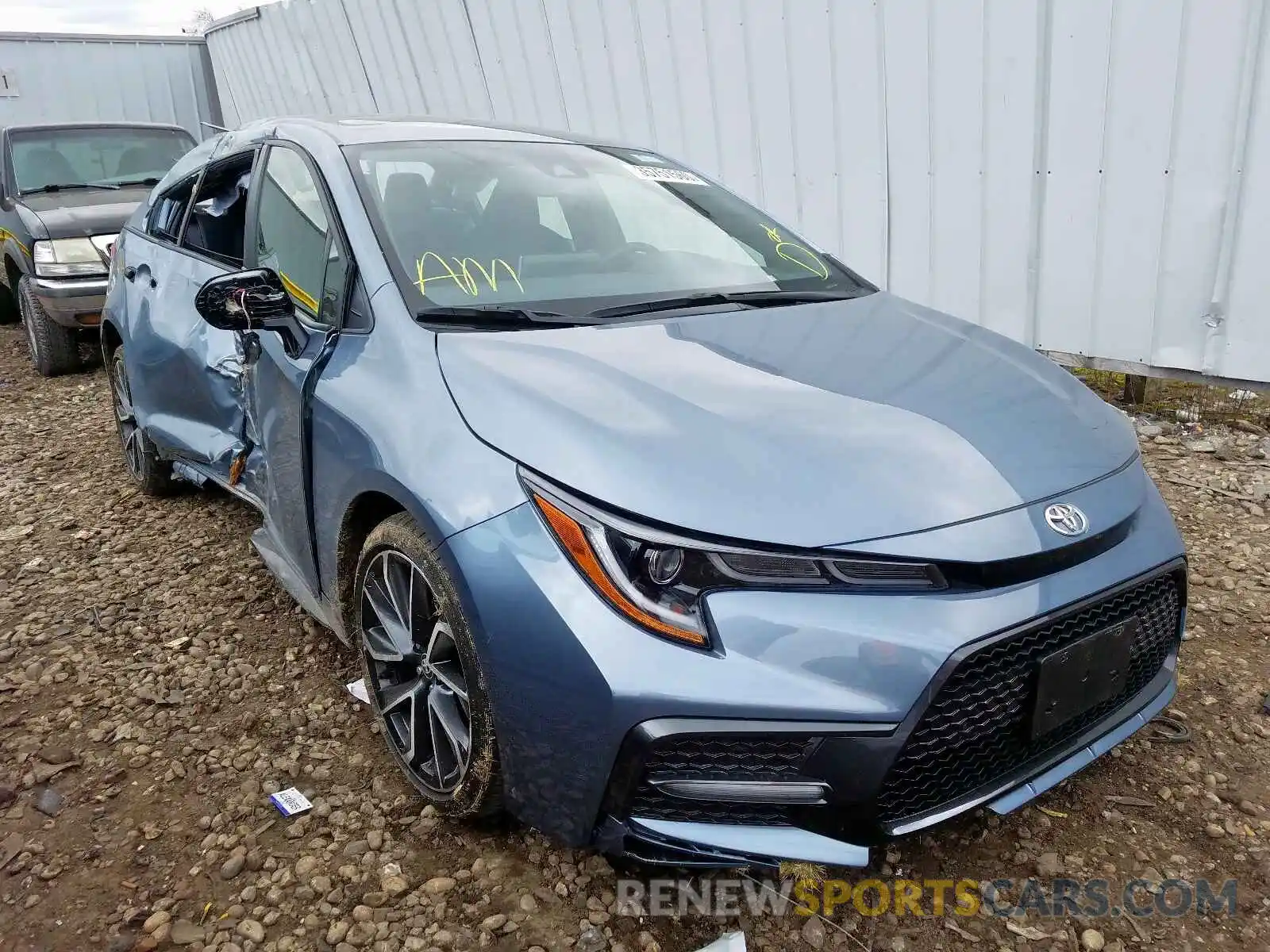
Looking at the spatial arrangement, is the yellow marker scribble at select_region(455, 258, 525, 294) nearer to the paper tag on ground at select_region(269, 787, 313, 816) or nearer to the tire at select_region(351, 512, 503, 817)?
the tire at select_region(351, 512, 503, 817)

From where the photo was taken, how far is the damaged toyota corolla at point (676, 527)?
1555mm

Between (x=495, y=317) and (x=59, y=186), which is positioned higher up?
(x=495, y=317)

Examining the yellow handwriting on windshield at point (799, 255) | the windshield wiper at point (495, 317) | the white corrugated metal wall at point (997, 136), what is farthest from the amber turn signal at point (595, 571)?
the white corrugated metal wall at point (997, 136)

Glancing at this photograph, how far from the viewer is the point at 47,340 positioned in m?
6.58

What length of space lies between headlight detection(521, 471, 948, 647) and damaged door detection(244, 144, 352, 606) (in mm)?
1079

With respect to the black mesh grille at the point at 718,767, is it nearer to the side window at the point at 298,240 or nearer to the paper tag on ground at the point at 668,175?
the side window at the point at 298,240

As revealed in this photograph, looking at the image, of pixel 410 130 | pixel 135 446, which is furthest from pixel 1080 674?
pixel 135 446

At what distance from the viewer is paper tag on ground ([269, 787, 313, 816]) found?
2.18 meters

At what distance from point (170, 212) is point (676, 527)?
3.07 metres

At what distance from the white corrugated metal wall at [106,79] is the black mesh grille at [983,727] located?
11.1 meters

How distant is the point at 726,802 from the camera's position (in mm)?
1601

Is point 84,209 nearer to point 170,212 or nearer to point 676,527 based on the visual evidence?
point 170,212

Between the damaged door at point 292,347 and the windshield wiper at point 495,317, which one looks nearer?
the windshield wiper at point 495,317

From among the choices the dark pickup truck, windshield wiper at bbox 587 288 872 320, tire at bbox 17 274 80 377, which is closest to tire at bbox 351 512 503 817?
windshield wiper at bbox 587 288 872 320
